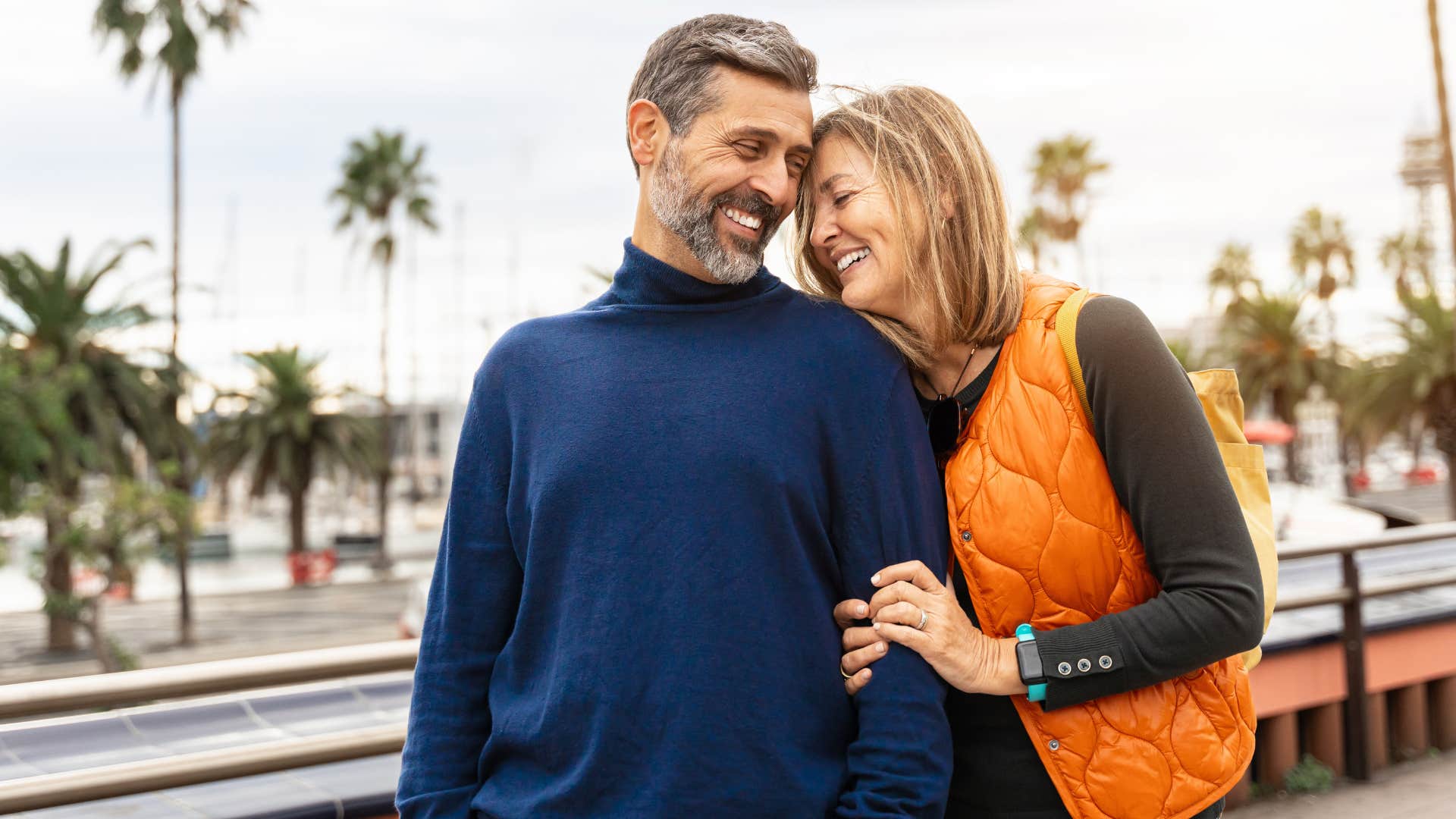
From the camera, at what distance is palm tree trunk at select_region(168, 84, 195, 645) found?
2519 centimetres

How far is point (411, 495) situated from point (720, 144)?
255 feet

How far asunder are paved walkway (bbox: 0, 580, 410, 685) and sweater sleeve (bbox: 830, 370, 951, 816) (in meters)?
21.3

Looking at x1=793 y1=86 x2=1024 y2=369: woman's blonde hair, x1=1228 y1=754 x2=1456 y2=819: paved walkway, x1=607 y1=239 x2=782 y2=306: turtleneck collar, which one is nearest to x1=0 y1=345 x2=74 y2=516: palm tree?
x1=1228 y1=754 x2=1456 y2=819: paved walkway

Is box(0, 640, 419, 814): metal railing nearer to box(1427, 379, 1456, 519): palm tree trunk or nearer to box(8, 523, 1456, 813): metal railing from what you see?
box(8, 523, 1456, 813): metal railing

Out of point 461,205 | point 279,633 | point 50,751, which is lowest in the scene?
point 279,633

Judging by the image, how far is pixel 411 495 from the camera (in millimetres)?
76312

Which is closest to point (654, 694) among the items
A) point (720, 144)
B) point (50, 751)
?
point (720, 144)

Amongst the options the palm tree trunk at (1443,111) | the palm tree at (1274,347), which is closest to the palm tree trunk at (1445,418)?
the palm tree at (1274,347)

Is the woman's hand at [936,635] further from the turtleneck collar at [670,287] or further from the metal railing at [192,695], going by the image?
the metal railing at [192,695]

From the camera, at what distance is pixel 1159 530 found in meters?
1.71

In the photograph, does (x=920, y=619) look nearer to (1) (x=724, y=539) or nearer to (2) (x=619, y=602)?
(1) (x=724, y=539)

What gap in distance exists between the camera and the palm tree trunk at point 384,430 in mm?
40688

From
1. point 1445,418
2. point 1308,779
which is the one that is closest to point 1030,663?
point 1308,779

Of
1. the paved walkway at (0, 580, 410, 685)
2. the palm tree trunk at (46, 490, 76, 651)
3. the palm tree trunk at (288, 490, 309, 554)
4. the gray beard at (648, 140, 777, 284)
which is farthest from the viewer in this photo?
the palm tree trunk at (288, 490, 309, 554)
